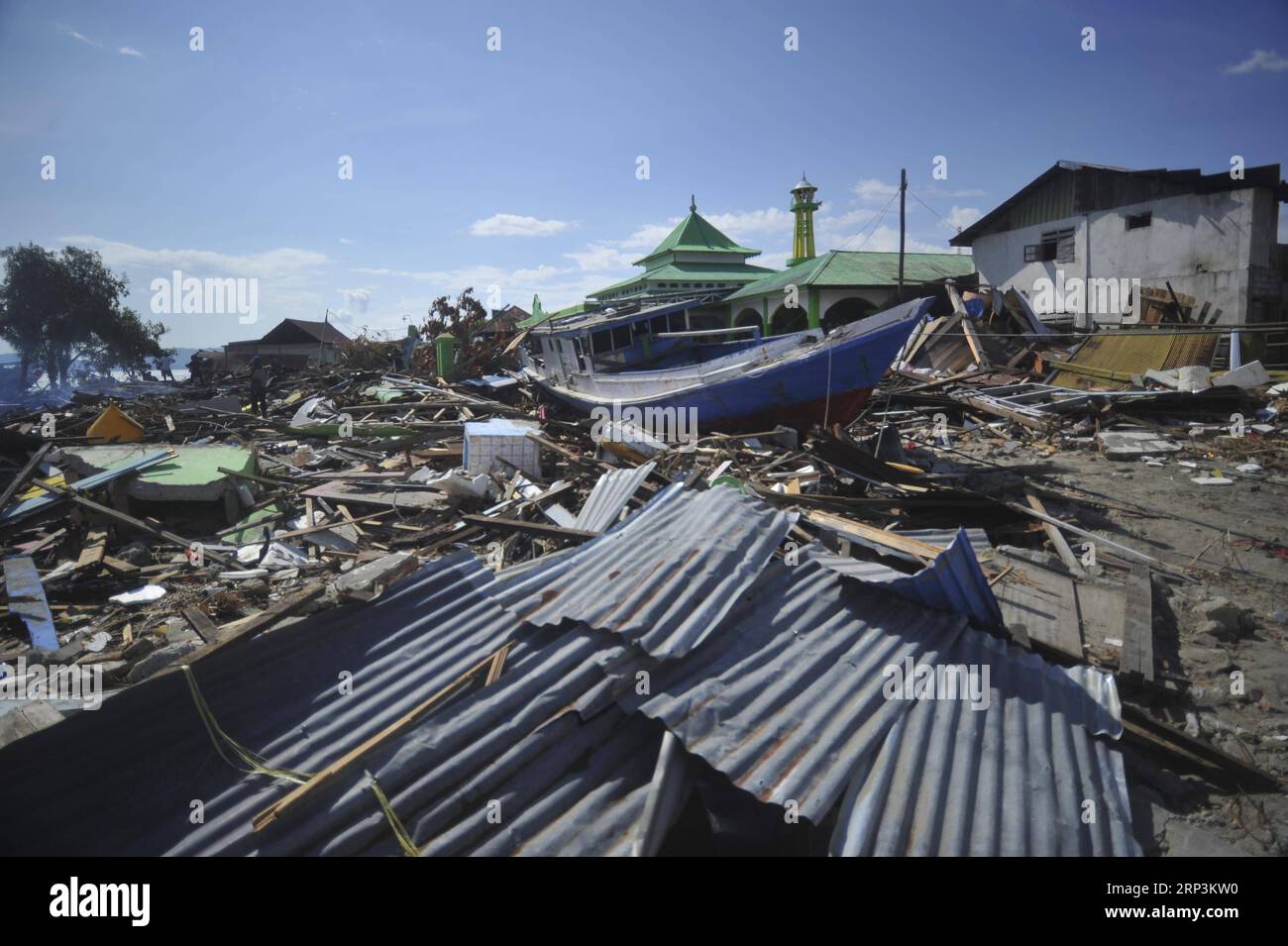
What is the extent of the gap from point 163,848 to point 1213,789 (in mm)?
4940

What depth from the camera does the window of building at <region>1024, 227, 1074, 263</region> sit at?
2044 centimetres

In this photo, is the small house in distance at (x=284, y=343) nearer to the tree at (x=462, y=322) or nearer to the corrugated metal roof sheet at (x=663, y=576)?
the tree at (x=462, y=322)

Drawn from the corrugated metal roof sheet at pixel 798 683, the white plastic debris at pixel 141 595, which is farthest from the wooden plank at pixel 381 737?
the white plastic debris at pixel 141 595

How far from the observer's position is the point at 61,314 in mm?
32875

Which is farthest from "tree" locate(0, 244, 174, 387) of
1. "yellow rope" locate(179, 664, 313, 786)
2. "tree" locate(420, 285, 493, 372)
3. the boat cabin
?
"yellow rope" locate(179, 664, 313, 786)

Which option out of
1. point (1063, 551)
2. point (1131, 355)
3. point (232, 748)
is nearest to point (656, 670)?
point (232, 748)

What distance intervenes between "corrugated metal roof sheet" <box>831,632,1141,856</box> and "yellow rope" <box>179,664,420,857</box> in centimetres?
171

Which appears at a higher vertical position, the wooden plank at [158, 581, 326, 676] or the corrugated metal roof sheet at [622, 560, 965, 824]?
the wooden plank at [158, 581, 326, 676]

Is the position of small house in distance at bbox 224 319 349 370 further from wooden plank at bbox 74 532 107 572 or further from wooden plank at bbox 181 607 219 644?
wooden plank at bbox 181 607 219 644

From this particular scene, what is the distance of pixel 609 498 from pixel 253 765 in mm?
4616

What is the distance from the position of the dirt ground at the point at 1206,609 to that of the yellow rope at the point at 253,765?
3346mm

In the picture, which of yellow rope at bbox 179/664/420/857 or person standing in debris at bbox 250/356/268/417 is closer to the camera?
→ yellow rope at bbox 179/664/420/857

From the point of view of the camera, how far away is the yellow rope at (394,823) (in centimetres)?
234

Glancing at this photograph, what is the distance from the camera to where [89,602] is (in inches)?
237
